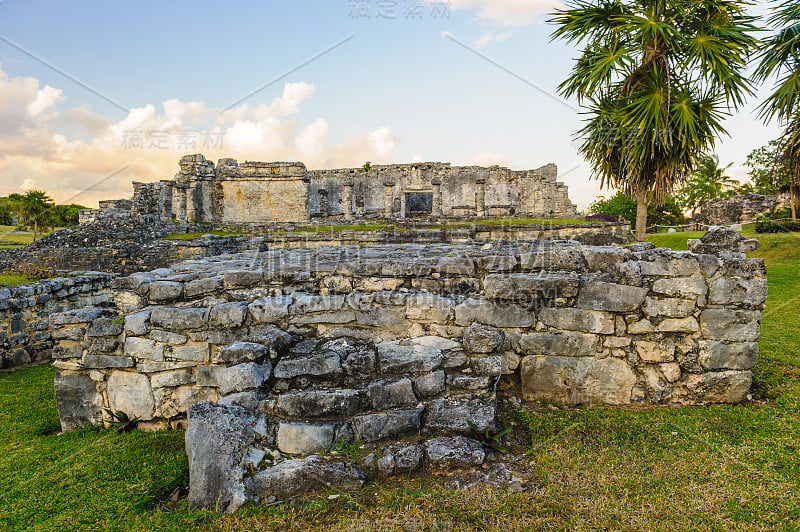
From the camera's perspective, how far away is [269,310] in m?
3.87

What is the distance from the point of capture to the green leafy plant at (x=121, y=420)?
150 inches

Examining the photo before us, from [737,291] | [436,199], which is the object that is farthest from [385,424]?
[436,199]

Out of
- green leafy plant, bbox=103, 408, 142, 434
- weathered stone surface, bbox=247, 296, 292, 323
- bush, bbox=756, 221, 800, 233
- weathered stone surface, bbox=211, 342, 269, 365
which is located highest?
bush, bbox=756, 221, 800, 233

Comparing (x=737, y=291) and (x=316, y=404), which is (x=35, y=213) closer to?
(x=316, y=404)

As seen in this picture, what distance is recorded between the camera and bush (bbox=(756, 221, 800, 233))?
15211mm

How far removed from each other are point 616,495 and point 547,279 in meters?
1.88

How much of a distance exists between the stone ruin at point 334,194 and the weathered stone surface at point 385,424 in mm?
16891

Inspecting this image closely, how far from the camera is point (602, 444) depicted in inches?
124

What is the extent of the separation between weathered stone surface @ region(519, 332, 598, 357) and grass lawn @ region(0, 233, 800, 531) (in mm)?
559

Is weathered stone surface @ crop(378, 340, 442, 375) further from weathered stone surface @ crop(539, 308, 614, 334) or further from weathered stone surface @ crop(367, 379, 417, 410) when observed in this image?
weathered stone surface @ crop(539, 308, 614, 334)

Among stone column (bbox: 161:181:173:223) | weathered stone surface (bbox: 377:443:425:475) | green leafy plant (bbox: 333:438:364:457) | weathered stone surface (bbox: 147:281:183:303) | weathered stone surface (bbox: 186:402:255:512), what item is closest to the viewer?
weathered stone surface (bbox: 186:402:255:512)

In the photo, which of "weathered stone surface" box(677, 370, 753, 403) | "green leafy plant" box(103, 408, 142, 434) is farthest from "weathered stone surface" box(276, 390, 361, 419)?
"weathered stone surface" box(677, 370, 753, 403)

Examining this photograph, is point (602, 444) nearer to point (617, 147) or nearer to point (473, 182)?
point (617, 147)

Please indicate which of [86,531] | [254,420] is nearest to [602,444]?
[254,420]
